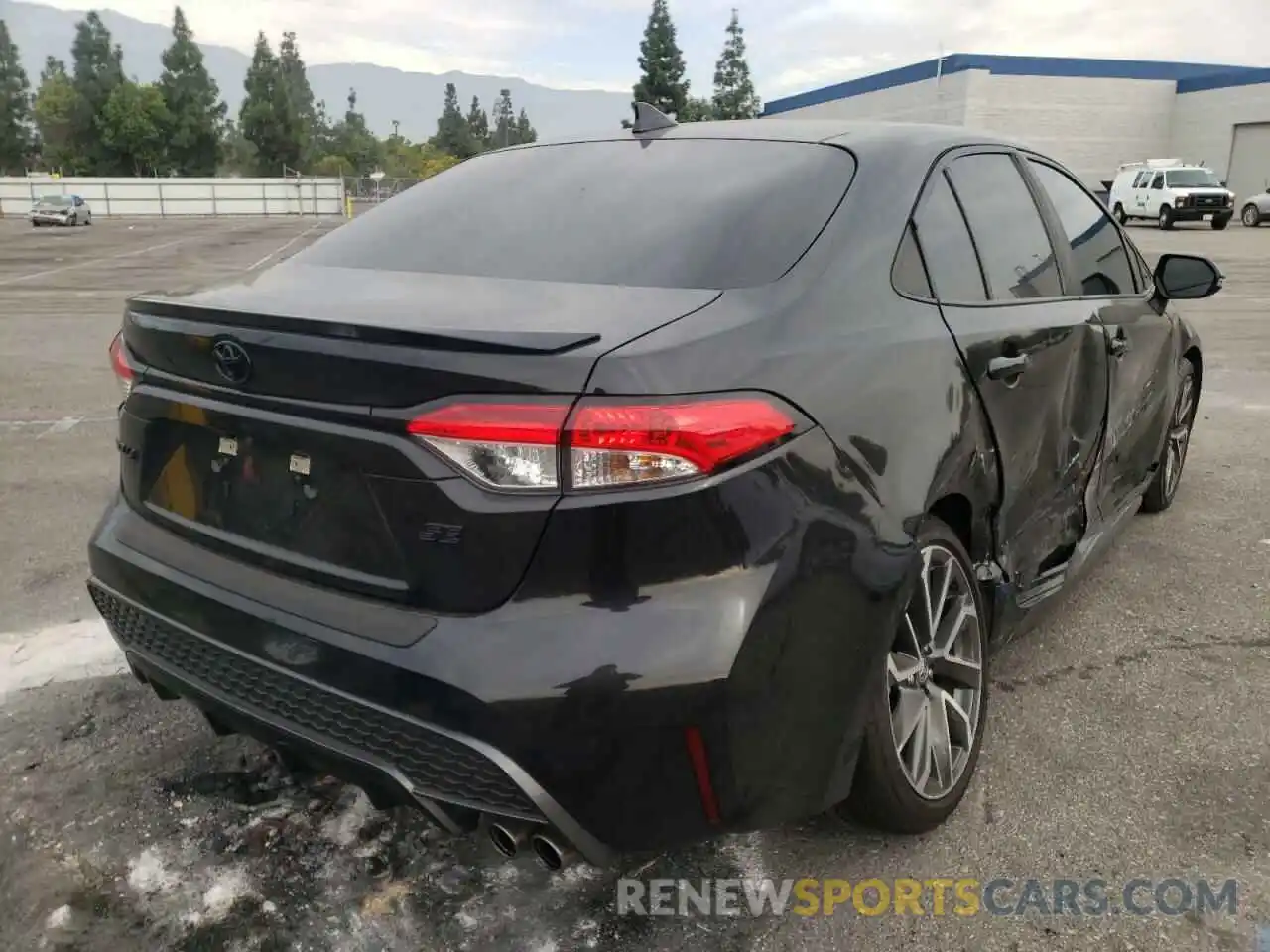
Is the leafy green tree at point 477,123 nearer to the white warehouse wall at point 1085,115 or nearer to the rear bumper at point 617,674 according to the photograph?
the white warehouse wall at point 1085,115

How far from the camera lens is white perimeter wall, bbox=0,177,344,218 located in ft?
212

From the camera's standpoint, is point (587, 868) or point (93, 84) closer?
point (587, 868)

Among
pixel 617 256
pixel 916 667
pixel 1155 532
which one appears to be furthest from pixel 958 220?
pixel 1155 532

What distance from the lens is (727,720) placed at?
71.2 inches

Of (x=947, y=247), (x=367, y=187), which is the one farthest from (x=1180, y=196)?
(x=367, y=187)

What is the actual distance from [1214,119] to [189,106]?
277 feet

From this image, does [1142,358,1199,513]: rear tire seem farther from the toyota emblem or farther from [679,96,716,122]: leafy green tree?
[679,96,716,122]: leafy green tree

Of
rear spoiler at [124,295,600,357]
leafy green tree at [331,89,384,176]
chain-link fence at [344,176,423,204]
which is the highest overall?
leafy green tree at [331,89,384,176]

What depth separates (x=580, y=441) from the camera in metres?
1.74

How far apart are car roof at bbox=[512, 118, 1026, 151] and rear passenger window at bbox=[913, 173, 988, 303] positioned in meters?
0.15

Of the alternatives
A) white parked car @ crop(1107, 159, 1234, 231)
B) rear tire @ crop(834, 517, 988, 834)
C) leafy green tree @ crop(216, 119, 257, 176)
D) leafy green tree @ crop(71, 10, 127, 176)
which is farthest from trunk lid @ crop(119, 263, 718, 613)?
leafy green tree @ crop(216, 119, 257, 176)

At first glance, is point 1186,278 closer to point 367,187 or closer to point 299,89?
point 367,187

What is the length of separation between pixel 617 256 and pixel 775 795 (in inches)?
46.3

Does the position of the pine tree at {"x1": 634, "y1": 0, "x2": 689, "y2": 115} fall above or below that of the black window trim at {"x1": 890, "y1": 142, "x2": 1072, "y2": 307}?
above
